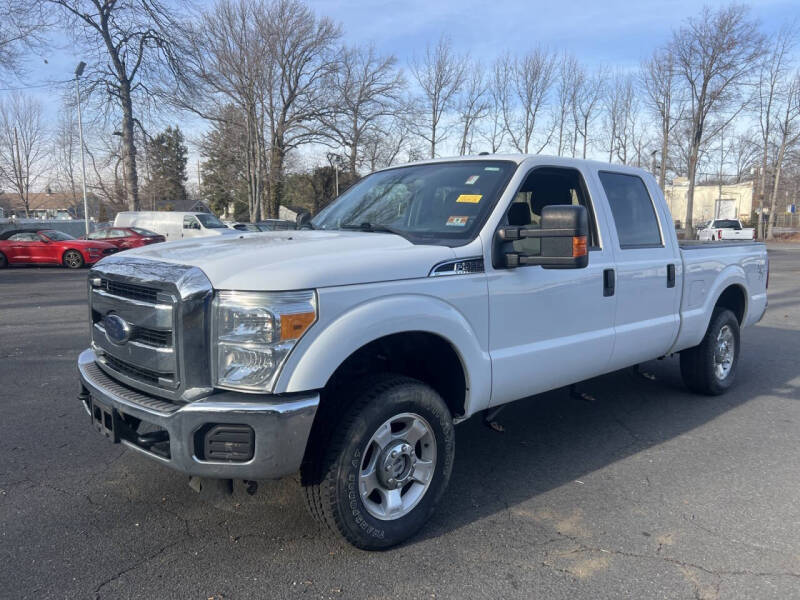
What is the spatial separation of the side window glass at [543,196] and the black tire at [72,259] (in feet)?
64.2

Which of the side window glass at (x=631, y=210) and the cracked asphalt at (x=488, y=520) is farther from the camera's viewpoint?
the side window glass at (x=631, y=210)

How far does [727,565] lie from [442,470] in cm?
140

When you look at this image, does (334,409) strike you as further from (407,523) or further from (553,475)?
(553,475)

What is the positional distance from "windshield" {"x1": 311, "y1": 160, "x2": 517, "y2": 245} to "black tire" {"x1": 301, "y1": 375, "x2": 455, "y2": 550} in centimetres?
89

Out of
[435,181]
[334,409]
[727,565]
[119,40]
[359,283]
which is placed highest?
[119,40]

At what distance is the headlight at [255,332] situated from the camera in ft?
8.32

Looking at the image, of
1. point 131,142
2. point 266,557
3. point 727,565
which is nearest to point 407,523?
point 266,557

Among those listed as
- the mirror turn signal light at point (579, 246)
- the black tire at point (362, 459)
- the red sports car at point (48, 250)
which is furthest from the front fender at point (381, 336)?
the red sports car at point (48, 250)

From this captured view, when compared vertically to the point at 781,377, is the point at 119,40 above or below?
above

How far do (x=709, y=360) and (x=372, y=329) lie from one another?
155 inches

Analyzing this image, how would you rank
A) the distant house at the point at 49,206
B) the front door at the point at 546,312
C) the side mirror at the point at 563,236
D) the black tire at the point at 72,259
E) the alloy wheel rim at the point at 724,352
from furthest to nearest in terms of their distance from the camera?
the distant house at the point at 49,206, the black tire at the point at 72,259, the alloy wheel rim at the point at 724,352, the front door at the point at 546,312, the side mirror at the point at 563,236

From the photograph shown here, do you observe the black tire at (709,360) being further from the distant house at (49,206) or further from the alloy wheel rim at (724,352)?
the distant house at (49,206)

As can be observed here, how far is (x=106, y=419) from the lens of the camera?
9.82 feet

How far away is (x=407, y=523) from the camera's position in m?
3.03
